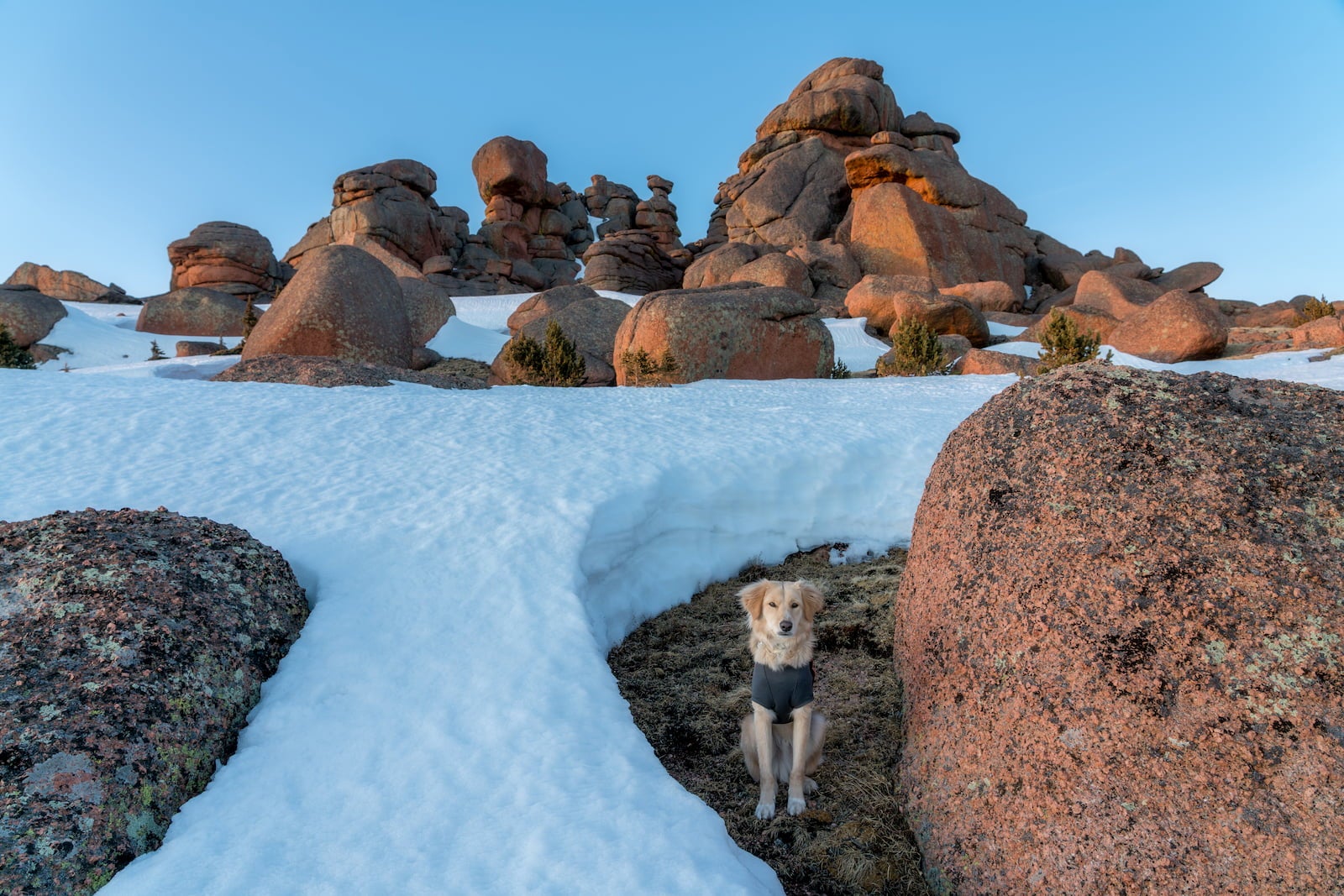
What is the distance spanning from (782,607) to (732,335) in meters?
16.3

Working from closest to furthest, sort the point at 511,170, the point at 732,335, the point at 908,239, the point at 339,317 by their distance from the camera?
1. the point at 339,317
2. the point at 732,335
3. the point at 908,239
4. the point at 511,170

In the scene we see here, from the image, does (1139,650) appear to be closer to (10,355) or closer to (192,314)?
(10,355)

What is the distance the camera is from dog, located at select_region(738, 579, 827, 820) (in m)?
3.65

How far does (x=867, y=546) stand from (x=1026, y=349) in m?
23.1

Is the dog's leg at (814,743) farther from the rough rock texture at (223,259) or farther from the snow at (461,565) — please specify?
the rough rock texture at (223,259)

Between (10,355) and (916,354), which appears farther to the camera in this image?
(10,355)

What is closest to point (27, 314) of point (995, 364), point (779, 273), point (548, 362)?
point (548, 362)

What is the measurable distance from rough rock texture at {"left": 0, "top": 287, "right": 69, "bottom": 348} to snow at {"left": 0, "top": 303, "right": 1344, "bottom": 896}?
28.7 m

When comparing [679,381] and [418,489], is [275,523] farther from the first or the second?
[679,381]

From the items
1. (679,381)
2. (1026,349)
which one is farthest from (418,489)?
(1026,349)

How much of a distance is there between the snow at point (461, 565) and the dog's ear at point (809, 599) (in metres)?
1.13

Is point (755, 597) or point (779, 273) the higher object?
point (779, 273)

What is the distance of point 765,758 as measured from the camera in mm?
3701

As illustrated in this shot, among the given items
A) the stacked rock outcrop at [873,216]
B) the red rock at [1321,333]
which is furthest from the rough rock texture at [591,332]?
the red rock at [1321,333]
